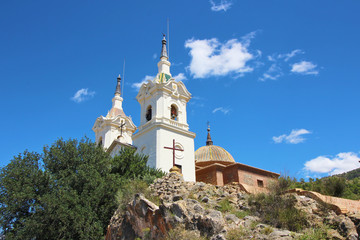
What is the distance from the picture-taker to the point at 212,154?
33.3 m

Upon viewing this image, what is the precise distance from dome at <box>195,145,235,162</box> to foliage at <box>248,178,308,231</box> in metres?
19.1

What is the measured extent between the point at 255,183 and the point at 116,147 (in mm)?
14874

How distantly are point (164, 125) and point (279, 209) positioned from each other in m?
18.2

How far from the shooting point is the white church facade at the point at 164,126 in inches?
1127

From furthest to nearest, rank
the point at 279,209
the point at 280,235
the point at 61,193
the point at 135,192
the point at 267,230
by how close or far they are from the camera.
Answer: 1. the point at 61,193
2. the point at 135,192
3. the point at 279,209
4. the point at 267,230
5. the point at 280,235

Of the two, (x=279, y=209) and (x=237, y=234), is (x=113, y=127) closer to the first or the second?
(x=279, y=209)

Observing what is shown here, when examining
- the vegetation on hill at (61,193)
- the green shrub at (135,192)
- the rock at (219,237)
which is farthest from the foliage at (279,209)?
the vegetation on hill at (61,193)

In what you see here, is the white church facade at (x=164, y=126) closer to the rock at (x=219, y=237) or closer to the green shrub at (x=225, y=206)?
the green shrub at (x=225, y=206)

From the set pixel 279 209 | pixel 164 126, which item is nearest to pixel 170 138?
pixel 164 126

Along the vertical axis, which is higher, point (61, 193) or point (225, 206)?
point (61, 193)

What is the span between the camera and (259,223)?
467 inches

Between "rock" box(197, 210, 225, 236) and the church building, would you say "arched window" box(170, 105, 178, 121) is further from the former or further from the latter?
"rock" box(197, 210, 225, 236)

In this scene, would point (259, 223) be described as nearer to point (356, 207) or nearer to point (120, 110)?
point (356, 207)

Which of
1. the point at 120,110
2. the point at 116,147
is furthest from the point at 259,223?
the point at 120,110
